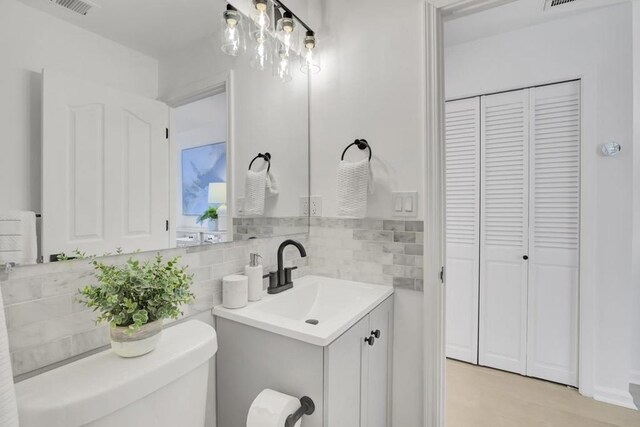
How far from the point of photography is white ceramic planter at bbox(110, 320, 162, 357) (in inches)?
27.4

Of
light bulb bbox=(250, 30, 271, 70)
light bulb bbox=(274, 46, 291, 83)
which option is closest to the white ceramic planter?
light bulb bbox=(250, 30, 271, 70)

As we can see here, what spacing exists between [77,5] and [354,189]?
3.59 ft

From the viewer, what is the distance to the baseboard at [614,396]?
183 centimetres

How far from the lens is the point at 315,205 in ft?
5.35

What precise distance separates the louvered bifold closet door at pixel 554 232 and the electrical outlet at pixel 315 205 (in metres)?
1.60

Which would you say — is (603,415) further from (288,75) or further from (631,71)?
(288,75)

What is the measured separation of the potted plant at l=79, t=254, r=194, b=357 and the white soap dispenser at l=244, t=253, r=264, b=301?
0.44 m

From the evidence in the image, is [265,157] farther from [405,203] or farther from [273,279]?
[405,203]

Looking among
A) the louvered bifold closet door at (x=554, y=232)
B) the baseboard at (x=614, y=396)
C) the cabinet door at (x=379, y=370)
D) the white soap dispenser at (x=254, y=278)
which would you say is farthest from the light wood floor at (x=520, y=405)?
the white soap dispenser at (x=254, y=278)

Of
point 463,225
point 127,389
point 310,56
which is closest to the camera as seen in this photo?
point 127,389

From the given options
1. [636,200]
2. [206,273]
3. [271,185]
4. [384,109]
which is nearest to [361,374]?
[206,273]

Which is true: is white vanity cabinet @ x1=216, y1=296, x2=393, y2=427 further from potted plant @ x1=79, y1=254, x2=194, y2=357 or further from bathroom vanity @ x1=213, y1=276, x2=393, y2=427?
potted plant @ x1=79, y1=254, x2=194, y2=357

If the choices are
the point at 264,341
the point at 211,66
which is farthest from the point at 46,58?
the point at 264,341

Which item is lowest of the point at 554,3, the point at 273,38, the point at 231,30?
the point at 231,30
